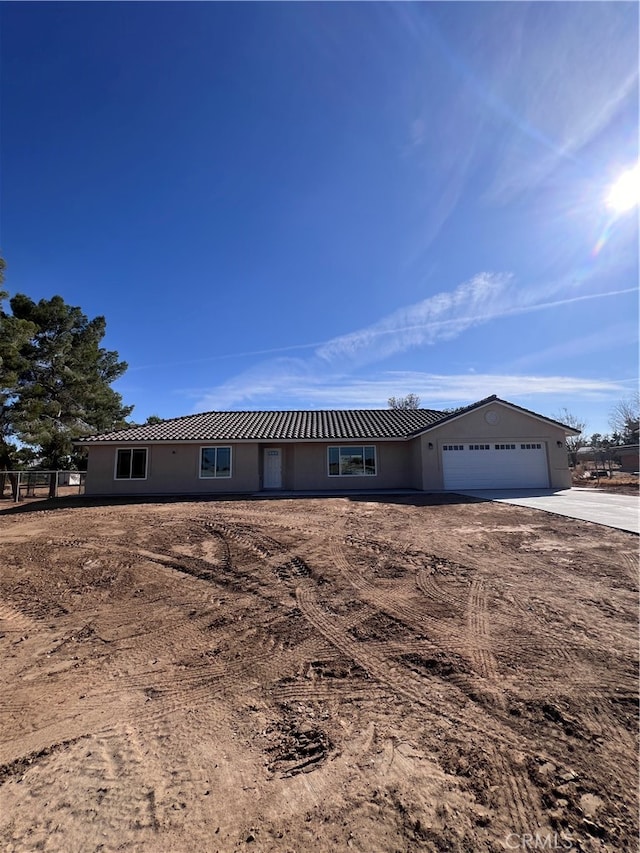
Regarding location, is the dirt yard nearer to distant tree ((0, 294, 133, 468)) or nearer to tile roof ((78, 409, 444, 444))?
tile roof ((78, 409, 444, 444))

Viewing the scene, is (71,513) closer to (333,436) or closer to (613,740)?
(333,436)

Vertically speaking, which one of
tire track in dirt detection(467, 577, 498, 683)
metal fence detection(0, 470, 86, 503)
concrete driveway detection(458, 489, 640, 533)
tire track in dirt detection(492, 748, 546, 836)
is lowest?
tire track in dirt detection(492, 748, 546, 836)

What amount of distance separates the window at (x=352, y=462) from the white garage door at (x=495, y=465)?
11.1 feet

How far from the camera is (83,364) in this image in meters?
24.1

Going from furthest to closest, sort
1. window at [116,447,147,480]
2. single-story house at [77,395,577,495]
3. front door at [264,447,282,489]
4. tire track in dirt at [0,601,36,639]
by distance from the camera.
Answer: front door at [264,447,282,489]
window at [116,447,147,480]
single-story house at [77,395,577,495]
tire track in dirt at [0,601,36,639]

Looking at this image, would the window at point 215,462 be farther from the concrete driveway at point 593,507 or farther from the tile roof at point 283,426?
the concrete driveway at point 593,507

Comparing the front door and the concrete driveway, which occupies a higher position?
the front door

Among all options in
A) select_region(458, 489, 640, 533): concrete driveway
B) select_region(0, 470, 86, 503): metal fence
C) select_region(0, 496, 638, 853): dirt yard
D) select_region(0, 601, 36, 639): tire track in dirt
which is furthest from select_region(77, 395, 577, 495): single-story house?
select_region(0, 601, 36, 639): tire track in dirt

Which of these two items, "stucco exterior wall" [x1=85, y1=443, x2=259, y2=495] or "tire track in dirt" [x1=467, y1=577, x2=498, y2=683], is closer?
"tire track in dirt" [x1=467, y1=577, x2=498, y2=683]

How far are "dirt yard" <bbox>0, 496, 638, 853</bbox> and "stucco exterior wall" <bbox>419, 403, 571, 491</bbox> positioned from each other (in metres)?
11.3

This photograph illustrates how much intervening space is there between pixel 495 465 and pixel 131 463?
16.6m

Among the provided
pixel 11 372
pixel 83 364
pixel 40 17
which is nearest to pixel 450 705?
pixel 40 17

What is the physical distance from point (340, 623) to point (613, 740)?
8.05 ft

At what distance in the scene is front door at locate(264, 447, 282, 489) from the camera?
62.5ft
